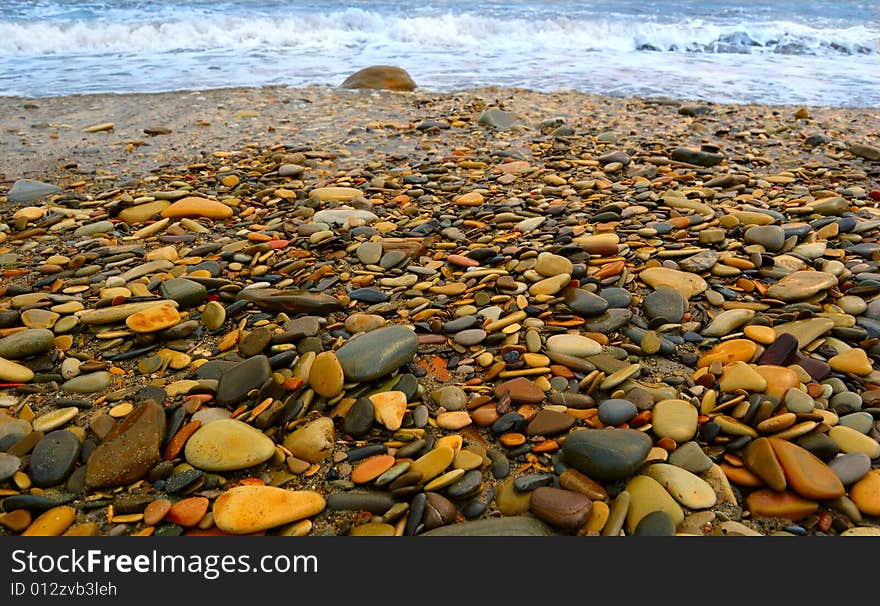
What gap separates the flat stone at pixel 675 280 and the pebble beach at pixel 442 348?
0.02m

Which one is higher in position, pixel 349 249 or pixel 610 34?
pixel 610 34

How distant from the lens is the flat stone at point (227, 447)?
182 cm

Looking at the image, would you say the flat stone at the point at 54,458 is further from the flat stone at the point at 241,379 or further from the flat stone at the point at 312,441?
the flat stone at the point at 312,441

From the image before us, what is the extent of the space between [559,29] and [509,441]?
1335 cm

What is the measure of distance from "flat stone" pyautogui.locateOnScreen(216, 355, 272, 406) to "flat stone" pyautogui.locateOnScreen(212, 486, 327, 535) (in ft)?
1.44

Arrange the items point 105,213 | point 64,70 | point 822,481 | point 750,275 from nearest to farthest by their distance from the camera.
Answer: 1. point 822,481
2. point 750,275
3. point 105,213
4. point 64,70

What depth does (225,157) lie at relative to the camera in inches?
194

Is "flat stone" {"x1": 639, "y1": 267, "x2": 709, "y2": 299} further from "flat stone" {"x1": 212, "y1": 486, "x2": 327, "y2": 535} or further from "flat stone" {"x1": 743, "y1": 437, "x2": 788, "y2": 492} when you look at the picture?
"flat stone" {"x1": 212, "y1": 486, "x2": 327, "y2": 535}

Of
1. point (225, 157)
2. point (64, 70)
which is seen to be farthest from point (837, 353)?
point (64, 70)

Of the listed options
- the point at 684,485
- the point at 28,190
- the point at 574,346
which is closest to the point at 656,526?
the point at 684,485

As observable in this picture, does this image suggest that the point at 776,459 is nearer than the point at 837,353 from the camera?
Yes

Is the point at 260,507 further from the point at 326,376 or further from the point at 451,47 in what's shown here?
the point at 451,47

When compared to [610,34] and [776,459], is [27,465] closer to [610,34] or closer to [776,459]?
[776,459]

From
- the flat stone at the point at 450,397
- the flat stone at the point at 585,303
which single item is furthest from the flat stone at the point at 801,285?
the flat stone at the point at 450,397
